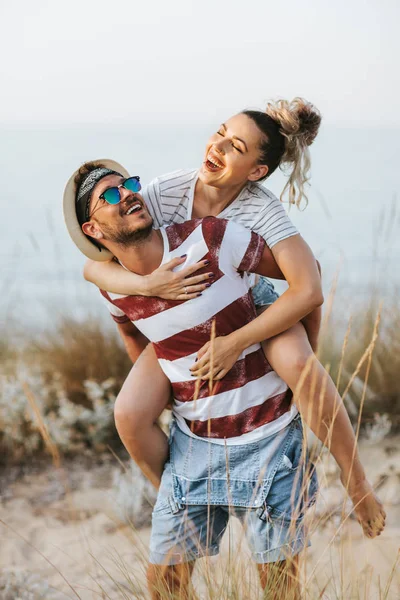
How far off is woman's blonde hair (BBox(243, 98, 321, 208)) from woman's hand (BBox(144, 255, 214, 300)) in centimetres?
52

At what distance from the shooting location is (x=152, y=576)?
211cm

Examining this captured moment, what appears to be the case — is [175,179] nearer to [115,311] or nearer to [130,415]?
[115,311]

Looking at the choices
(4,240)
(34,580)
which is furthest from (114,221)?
(4,240)

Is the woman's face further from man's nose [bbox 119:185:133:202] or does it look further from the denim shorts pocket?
the denim shorts pocket

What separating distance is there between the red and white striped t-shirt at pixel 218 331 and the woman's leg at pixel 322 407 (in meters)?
0.08

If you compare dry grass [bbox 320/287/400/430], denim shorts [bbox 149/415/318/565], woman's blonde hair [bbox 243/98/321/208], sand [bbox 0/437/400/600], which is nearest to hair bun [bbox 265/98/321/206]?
woman's blonde hair [bbox 243/98/321/208]

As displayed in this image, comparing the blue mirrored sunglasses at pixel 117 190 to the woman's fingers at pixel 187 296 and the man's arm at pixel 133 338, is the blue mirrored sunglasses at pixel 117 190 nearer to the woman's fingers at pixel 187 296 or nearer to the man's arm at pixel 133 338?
the woman's fingers at pixel 187 296

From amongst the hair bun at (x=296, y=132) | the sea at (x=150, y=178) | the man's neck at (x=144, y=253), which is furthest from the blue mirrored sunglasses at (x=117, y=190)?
the sea at (x=150, y=178)

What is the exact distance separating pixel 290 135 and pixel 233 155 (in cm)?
22

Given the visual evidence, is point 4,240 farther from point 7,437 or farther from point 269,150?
point 269,150

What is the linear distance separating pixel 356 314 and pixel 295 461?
3066 millimetres

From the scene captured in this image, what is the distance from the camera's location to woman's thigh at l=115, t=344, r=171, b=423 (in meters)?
2.05

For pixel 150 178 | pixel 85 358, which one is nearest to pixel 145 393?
pixel 85 358

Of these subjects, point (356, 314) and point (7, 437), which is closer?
point (7, 437)
